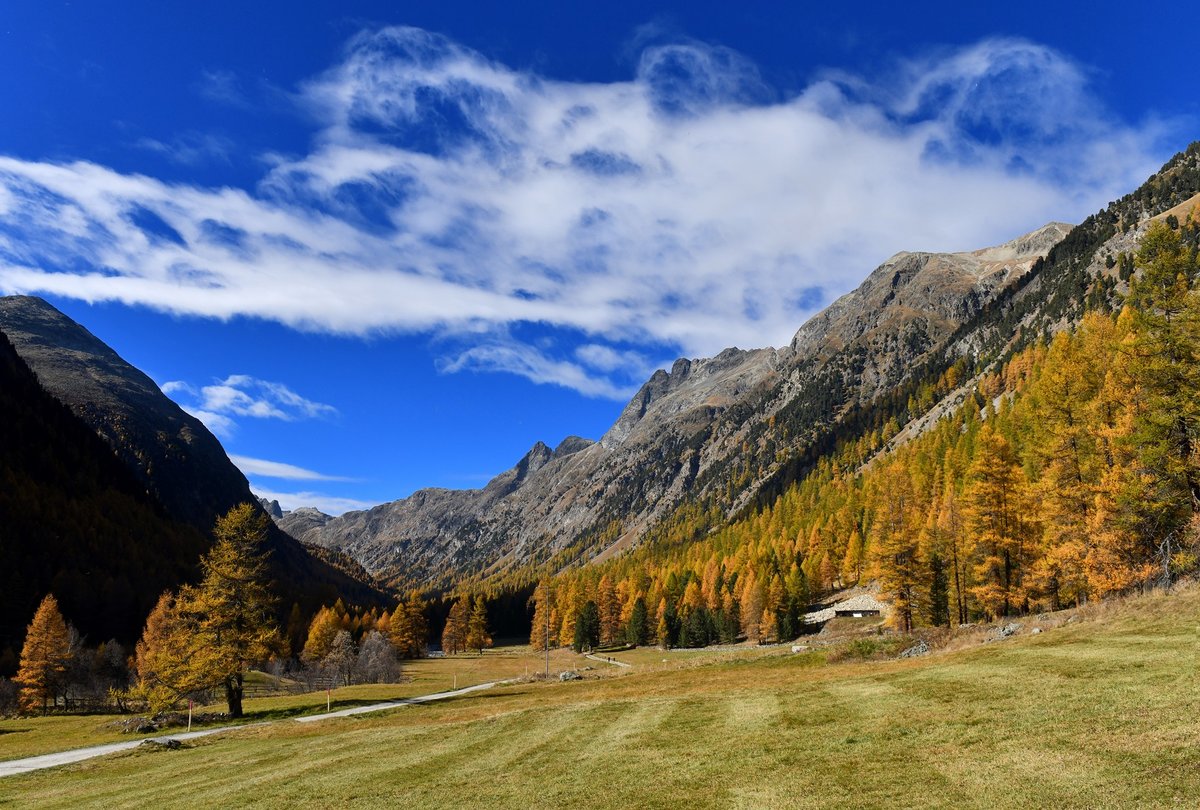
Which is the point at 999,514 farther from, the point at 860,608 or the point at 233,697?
the point at 233,697

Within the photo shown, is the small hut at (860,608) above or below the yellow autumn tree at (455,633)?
above

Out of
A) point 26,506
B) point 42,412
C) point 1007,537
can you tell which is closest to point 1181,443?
point 1007,537

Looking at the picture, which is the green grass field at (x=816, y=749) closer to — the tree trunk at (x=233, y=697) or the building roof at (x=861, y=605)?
the tree trunk at (x=233, y=697)

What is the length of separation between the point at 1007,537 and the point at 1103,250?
208697 mm

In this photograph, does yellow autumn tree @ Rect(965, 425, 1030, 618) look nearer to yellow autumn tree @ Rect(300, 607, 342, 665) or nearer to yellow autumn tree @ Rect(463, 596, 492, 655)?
yellow autumn tree @ Rect(300, 607, 342, 665)

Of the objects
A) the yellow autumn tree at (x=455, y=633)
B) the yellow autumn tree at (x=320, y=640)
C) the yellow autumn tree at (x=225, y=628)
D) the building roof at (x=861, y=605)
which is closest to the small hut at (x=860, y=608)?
the building roof at (x=861, y=605)

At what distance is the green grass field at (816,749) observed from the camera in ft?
40.2

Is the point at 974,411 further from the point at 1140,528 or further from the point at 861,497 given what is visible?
the point at 1140,528

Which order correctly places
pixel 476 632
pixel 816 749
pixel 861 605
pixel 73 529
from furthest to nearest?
pixel 476 632, pixel 73 529, pixel 861 605, pixel 816 749

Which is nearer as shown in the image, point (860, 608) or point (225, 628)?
point (225, 628)

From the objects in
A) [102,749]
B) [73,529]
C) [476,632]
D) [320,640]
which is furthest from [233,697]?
[73,529]

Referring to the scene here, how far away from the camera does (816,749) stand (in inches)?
653

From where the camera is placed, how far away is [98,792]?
75.6 ft

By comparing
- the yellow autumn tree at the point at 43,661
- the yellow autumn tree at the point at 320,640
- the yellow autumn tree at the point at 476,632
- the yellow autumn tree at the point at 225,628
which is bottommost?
the yellow autumn tree at the point at 476,632
